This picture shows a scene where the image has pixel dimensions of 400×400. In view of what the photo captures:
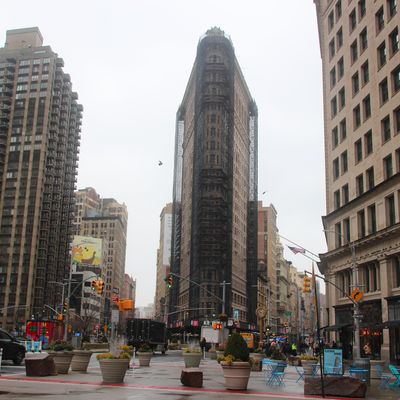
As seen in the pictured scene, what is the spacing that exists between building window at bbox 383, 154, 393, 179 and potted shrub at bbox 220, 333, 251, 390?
87.5 feet

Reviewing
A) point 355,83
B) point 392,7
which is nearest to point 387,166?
point 355,83

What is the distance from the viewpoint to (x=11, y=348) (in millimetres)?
29312

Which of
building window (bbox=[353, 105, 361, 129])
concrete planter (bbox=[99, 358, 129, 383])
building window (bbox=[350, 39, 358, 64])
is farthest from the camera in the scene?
building window (bbox=[350, 39, 358, 64])

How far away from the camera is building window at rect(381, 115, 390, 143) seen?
43341mm

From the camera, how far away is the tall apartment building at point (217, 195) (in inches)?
4569

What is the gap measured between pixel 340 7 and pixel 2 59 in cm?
13174

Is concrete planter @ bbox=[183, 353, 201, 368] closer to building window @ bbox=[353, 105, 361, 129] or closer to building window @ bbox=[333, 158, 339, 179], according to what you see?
building window @ bbox=[353, 105, 361, 129]

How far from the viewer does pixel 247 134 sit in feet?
505

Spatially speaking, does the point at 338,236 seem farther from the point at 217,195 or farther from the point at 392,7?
the point at 217,195

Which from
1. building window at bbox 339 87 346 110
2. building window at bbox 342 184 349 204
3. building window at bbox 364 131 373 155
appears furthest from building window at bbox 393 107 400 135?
building window at bbox 339 87 346 110

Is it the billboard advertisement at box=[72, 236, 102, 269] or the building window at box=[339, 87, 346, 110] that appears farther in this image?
the billboard advertisement at box=[72, 236, 102, 269]

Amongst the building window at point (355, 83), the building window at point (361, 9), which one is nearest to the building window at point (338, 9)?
the building window at point (361, 9)

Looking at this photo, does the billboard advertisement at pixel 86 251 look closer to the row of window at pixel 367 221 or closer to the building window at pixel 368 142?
the row of window at pixel 367 221

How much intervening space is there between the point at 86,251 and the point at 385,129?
128 m
